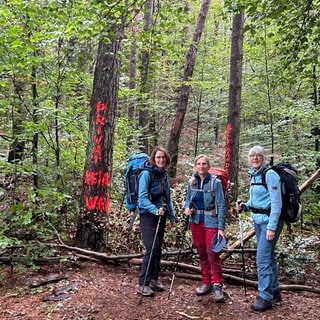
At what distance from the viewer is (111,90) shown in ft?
21.1

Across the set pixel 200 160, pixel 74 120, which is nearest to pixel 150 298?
pixel 200 160

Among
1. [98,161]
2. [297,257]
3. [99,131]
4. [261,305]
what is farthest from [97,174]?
[297,257]

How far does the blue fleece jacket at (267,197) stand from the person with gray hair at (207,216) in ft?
1.42

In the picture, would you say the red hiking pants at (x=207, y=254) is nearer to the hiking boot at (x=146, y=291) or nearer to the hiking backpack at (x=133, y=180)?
the hiking boot at (x=146, y=291)

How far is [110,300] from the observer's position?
4.83 metres

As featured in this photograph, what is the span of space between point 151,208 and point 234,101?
24.2 feet

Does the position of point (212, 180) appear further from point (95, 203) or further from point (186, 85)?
point (186, 85)

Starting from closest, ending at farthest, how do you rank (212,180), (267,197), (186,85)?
(267,197), (212,180), (186,85)

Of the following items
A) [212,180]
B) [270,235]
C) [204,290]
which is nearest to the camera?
[270,235]

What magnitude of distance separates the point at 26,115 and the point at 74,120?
97 centimetres

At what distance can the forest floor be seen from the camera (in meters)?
4.46

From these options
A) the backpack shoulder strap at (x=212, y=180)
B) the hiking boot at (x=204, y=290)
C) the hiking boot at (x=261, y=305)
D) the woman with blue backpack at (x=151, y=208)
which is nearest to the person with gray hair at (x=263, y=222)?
the hiking boot at (x=261, y=305)

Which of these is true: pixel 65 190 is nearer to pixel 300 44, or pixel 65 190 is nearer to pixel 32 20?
pixel 32 20

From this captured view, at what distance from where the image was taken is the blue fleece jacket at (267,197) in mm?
4242
